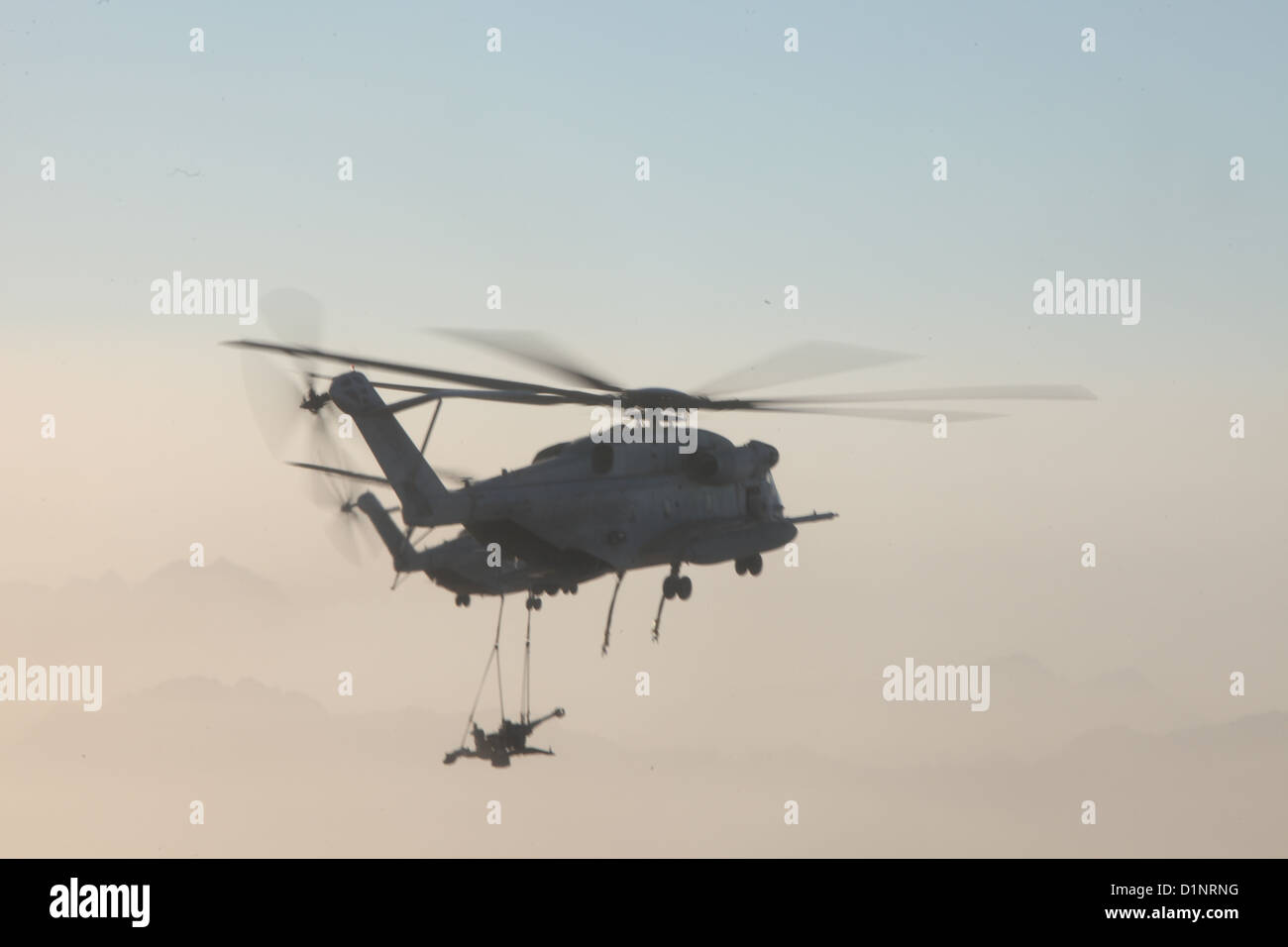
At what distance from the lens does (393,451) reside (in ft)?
173

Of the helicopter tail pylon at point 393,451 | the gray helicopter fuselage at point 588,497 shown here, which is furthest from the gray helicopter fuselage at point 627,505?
the helicopter tail pylon at point 393,451

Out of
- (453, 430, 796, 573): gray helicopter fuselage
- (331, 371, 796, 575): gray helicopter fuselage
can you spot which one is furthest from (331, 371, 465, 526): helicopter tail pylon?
(453, 430, 796, 573): gray helicopter fuselage

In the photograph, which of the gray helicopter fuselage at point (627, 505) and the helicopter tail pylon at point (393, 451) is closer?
the helicopter tail pylon at point (393, 451)

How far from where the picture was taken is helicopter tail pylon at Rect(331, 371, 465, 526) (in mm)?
52094

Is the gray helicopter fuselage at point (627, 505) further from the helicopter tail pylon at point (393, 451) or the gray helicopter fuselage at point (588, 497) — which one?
the helicopter tail pylon at point (393, 451)

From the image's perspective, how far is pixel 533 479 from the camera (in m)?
52.8

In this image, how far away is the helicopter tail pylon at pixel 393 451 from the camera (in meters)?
52.1

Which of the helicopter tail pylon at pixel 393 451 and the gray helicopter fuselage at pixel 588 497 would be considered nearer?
the helicopter tail pylon at pixel 393 451
